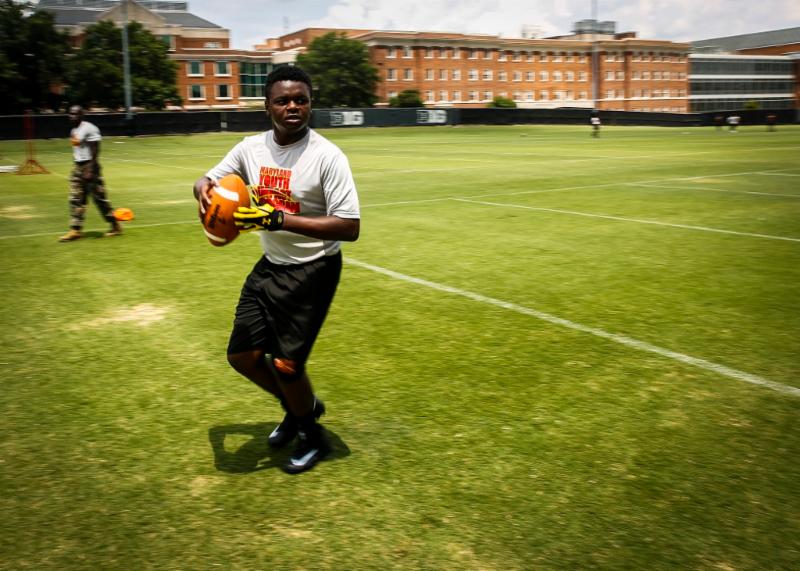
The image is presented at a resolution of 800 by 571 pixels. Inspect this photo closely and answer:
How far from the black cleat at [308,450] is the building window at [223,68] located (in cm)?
10845

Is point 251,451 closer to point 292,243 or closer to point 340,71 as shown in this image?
point 292,243

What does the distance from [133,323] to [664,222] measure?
8743 millimetres

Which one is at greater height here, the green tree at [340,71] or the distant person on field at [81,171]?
the green tree at [340,71]

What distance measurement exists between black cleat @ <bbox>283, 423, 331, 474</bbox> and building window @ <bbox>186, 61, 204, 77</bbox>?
353 ft

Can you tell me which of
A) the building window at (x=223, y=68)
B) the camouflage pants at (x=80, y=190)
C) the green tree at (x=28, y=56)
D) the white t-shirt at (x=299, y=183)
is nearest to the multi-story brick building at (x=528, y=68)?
the building window at (x=223, y=68)

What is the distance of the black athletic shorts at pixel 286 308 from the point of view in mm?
3789

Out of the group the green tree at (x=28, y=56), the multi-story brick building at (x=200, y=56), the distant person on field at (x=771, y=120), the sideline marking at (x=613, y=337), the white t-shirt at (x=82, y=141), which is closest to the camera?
the sideline marking at (x=613, y=337)

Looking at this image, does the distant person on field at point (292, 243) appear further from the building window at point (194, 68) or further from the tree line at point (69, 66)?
the building window at point (194, 68)

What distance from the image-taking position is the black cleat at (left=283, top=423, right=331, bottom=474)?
3929mm

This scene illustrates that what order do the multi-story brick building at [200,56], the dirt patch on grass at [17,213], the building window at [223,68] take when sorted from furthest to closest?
the building window at [223,68], the multi-story brick building at [200,56], the dirt patch on grass at [17,213]

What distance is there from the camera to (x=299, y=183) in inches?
146

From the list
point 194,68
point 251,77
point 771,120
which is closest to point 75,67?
point 194,68

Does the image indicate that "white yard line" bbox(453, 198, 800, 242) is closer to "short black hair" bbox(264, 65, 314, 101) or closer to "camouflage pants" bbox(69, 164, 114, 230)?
"camouflage pants" bbox(69, 164, 114, 230)

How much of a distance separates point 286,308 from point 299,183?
65cm
